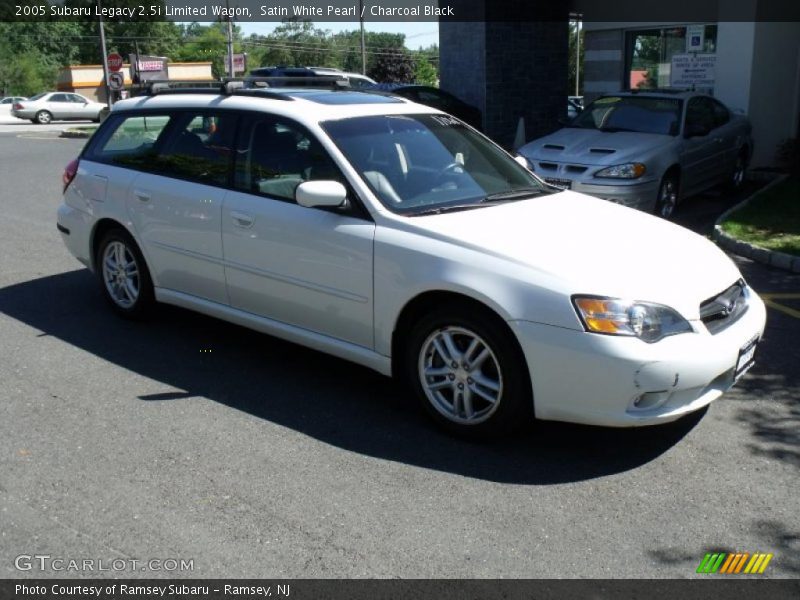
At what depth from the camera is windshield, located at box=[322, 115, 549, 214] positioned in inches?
199

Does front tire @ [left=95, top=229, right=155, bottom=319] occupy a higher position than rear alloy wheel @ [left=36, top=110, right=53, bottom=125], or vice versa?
front tire @ [left=95, top=229, right=155, bottom=319]

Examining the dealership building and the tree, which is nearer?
the dealership building

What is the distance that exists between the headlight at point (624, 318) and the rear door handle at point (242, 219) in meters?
2.22

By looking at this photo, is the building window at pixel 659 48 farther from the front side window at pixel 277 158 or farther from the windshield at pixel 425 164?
the front side window at pixel 277 158

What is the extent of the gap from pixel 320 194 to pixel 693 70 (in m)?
12.2

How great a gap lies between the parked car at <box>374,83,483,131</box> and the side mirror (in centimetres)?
1297

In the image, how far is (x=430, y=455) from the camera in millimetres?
4465

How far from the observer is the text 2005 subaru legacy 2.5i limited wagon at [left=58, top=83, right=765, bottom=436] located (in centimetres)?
416

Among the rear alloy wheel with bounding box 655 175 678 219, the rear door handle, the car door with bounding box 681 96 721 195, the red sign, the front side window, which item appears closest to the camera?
the front side window

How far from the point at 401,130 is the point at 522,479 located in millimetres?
2427

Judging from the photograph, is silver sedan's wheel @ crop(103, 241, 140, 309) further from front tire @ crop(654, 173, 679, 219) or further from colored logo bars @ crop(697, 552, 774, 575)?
front tire @ crop(654, 173, 679, 219)

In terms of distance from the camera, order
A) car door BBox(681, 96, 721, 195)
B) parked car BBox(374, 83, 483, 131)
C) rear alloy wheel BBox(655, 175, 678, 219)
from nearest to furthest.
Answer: rear alloy wheel BBox(655, 175, 678, 219)
car door BBox(681, 96, 721, 195)
parked car BBox(374, 83, 483, 131)

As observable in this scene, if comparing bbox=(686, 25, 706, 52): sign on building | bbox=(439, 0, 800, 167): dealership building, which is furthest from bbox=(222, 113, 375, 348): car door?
bbox=(686, 25, 706, 52): sign on building

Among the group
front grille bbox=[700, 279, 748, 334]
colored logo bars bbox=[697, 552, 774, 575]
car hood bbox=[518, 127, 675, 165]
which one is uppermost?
car hood bbox=[518, 127, 675, 165]
